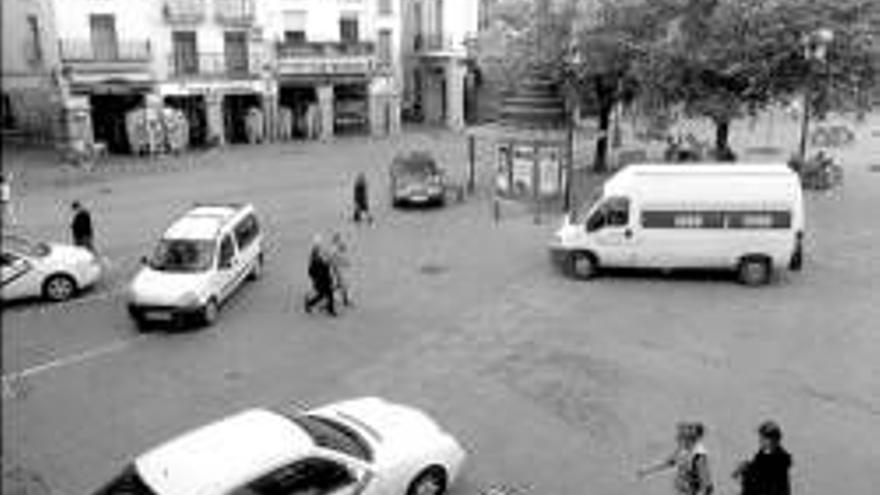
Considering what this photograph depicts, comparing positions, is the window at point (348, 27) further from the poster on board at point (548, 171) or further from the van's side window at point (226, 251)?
the van's side window at point (226, 251)

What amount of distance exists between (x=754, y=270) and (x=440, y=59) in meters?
34.0

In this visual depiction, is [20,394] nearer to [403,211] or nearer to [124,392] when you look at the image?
[124,392]

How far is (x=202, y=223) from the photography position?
64.4 ft

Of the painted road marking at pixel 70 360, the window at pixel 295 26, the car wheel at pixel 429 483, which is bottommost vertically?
the painted road marking at pixel 70 360

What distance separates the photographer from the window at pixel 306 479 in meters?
9.73

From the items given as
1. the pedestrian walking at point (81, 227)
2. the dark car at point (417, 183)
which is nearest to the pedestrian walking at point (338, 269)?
the pedestrian walking at point (81, 227)

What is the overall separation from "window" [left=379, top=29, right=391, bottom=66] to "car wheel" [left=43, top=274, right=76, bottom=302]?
1227 inches

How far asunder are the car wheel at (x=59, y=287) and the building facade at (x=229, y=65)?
21285 mm

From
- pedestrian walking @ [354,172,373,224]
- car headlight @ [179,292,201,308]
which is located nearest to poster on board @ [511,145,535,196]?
pedestrian walking @ [354,172,373,224]

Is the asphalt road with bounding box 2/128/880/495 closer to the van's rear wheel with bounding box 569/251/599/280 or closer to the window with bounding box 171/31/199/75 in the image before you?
the van's rear wheel with bounding box 569/251/599/280

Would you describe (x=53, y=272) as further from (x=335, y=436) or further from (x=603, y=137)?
(x=603, y=137)

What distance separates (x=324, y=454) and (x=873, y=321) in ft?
39.9

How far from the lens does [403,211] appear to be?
2944 cm

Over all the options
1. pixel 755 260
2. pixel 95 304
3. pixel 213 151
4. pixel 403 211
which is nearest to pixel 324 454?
pixel 95 304
